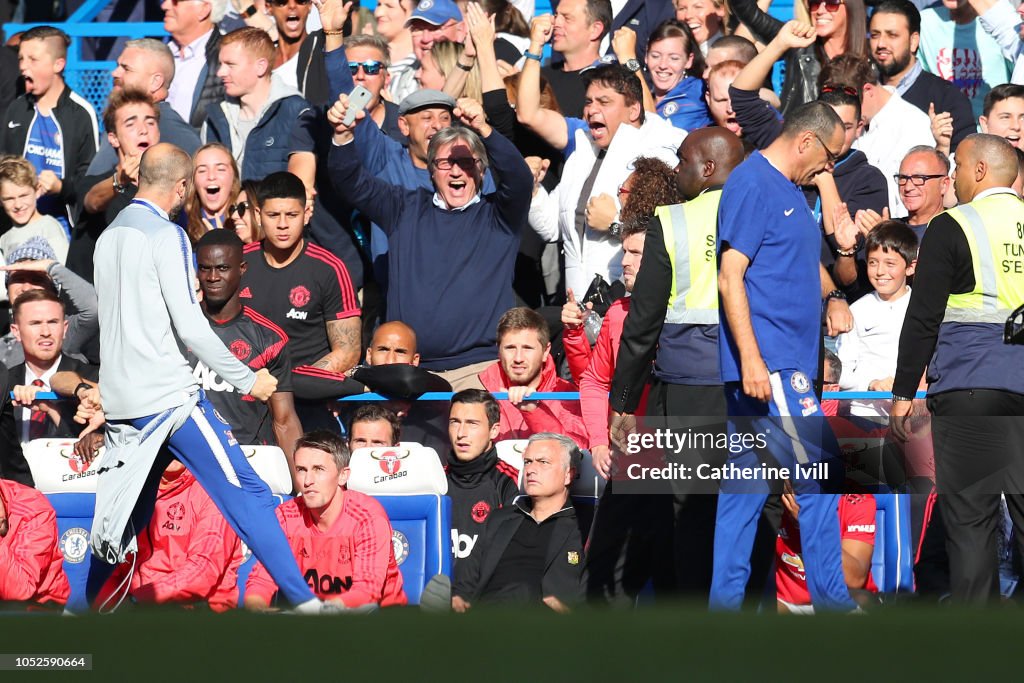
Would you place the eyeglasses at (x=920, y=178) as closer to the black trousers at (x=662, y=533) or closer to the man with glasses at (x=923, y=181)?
the man with glasses at (x=923, y=181)

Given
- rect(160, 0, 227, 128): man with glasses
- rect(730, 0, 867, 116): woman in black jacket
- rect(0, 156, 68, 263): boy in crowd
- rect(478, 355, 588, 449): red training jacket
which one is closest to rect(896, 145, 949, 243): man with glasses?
rect(730, 0, 867, 116): woman in black jacket

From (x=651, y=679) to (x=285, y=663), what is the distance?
0.70 metres

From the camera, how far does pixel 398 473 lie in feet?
23.1

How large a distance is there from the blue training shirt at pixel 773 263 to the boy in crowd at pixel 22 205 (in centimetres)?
484

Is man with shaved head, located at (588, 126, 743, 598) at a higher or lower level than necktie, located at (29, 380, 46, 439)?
higher

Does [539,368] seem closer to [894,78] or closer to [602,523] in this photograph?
[602,523]

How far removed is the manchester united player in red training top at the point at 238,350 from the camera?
24.3 ft

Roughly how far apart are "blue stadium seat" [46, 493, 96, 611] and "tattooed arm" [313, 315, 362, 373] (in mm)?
1549

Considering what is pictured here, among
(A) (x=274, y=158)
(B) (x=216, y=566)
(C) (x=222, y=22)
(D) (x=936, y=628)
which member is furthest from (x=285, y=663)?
(C) (x=222, y=22)

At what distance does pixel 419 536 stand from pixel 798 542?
175 centimetres

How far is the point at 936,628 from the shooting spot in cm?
264

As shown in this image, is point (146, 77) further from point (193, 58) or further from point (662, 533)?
point (662, 533)

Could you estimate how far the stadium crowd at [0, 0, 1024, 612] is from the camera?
6070 mm

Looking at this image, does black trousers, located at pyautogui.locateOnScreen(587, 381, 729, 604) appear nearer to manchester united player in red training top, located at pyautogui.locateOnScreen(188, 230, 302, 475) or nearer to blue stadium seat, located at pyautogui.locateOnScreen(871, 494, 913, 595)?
blue stadium seat, located at pyautogui.locateOnScreen(871, 494, 913, 595)
